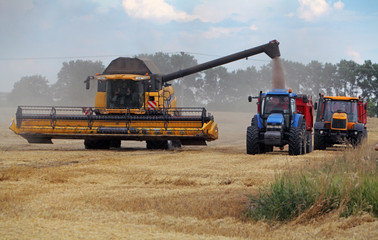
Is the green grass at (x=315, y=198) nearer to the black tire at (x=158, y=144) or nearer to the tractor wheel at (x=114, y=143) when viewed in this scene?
the black tire at (x=158, y=144)

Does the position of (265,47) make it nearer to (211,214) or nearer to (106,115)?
(106,115)

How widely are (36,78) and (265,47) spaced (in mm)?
74994

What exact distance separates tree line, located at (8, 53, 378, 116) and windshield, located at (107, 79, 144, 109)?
5603 centimetres

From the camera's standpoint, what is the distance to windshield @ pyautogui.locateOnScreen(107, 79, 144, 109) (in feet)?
71.6

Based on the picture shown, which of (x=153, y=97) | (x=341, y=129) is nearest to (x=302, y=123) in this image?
(x=341, y=129)

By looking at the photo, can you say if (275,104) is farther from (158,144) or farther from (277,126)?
(158,144)

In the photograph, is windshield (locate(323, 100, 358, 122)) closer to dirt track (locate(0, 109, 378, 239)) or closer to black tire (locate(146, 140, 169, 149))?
black tire (locate(146, 140, 169, 149))

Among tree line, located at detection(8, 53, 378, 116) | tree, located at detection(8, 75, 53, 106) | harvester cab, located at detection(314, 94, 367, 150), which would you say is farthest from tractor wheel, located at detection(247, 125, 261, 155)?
tree, located at detection(8, 75, 53, 106)

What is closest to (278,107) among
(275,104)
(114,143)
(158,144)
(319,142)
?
(275,104)

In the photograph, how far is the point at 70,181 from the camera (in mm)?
Answer: 11852

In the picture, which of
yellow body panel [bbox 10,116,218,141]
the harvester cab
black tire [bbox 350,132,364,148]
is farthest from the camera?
the harvester cab

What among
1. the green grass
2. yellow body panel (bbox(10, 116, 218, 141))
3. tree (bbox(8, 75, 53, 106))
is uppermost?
tree (bbox(8, 75, 53, 106))

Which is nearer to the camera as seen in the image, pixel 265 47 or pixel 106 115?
pixel 106 115

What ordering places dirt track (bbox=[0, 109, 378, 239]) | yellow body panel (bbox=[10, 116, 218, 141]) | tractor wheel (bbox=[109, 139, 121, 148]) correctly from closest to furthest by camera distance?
dirt track (bbox=[0, 109, 378, 239]) → yellow body panel (bbox=[10, 116, 218, 141]) → tractor wheel (bbox=[109, 139, 121, 148])
